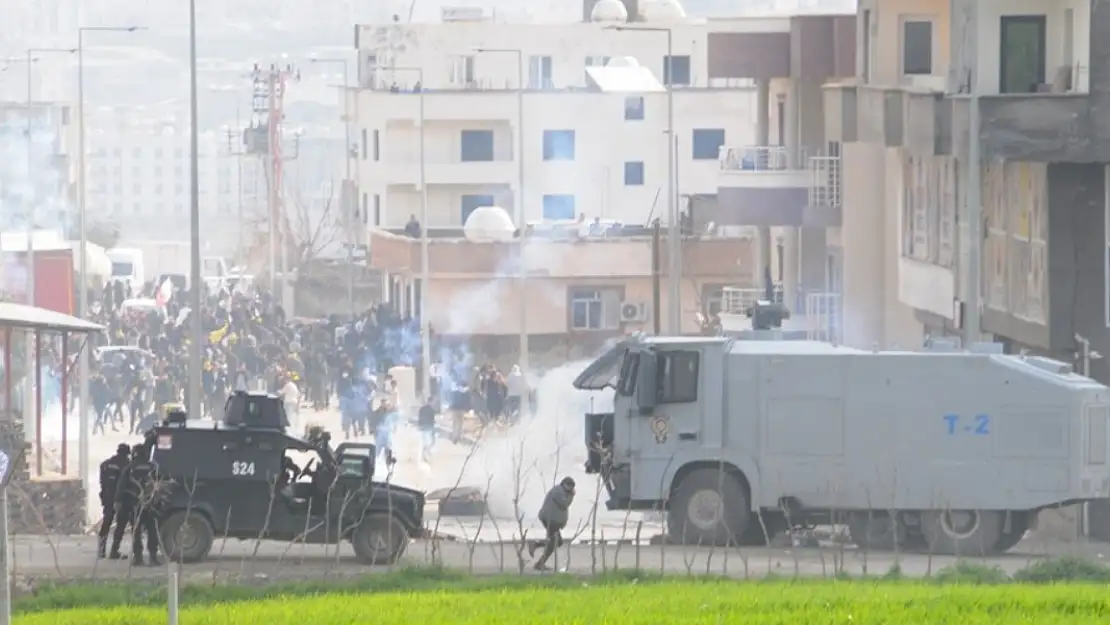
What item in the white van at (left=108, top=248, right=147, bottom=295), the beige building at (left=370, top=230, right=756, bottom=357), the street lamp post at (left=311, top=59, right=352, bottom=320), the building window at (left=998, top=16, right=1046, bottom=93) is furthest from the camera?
the white van at (left=108, top=248, right=147, bottom=295)

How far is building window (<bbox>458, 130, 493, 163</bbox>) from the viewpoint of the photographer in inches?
3413

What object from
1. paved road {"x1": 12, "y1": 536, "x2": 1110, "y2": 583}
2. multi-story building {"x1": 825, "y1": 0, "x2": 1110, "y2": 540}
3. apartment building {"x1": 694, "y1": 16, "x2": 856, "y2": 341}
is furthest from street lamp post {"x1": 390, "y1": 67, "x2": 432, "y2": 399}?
paved road {"x1": 12, "y1": 536, "x2": 1110, "y2": 583}

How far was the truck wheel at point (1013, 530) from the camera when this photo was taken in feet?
98.2

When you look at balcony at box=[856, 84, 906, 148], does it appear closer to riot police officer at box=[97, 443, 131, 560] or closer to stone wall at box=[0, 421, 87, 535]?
stone wall at box=[0, 421, 87, 535]

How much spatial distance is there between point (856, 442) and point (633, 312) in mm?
41034

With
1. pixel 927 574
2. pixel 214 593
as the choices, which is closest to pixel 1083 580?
pixel 927 574

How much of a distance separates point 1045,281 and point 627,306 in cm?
3587

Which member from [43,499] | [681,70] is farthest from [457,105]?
[43,499]

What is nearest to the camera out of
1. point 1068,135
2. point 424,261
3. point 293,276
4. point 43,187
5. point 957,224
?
point 1068,135

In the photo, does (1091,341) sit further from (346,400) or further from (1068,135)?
(346,400)

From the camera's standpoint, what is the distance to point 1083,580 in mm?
25406

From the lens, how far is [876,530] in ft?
98.7

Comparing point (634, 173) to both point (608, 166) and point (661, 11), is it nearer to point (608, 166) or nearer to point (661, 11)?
point (608, 166)

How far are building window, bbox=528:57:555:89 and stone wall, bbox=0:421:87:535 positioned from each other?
60.3 metres
